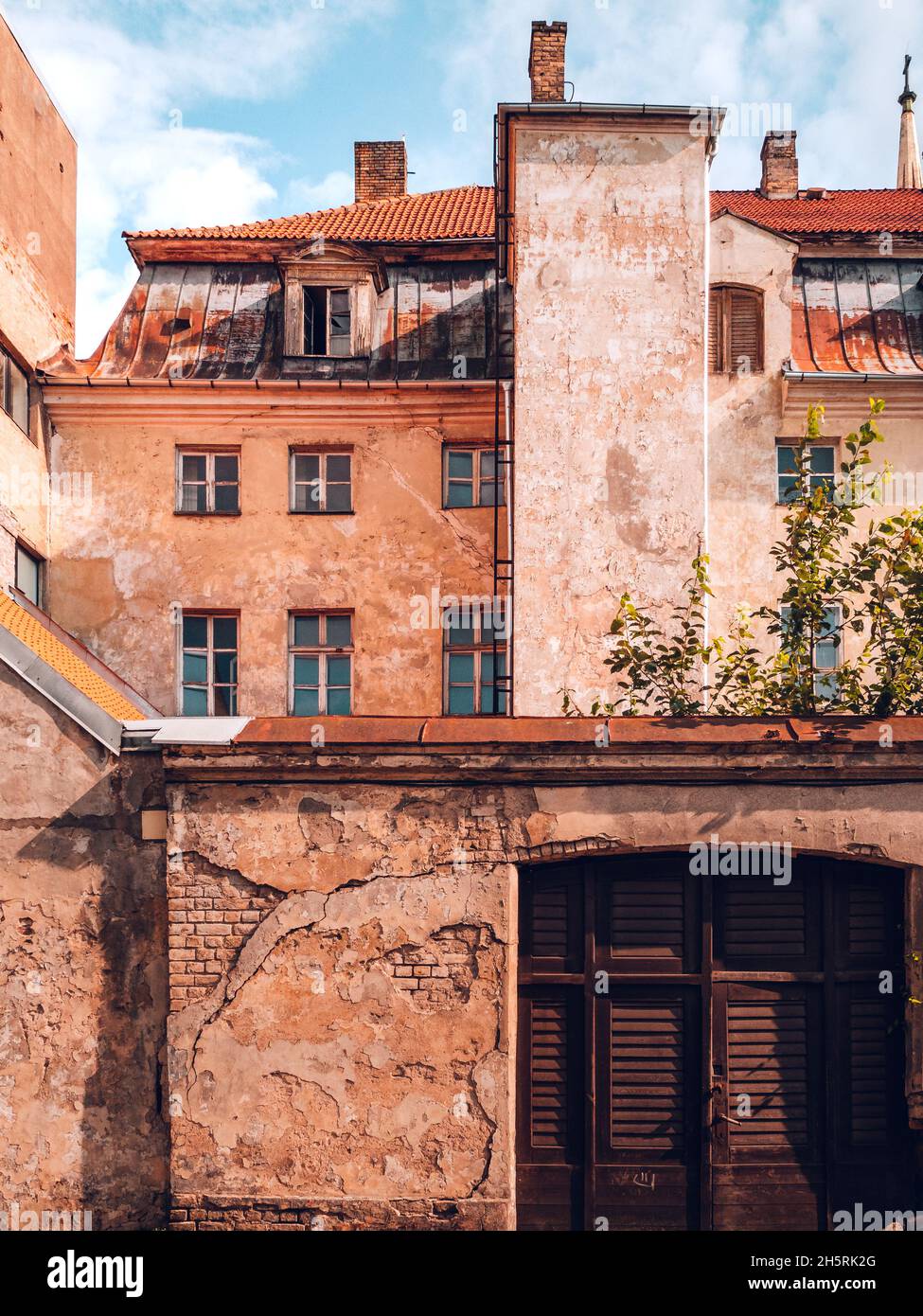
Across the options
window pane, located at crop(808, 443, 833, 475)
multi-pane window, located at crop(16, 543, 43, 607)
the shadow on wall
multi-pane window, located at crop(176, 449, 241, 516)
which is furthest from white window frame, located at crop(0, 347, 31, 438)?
window pane, located at crop(808, 443, 833, 475)

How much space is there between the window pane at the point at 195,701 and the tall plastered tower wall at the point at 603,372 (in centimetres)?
441

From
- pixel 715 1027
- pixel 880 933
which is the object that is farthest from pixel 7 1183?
pixel 880 933

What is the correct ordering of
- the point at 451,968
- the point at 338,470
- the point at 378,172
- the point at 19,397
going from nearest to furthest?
the point at 451,968, the point at 19,397, the point at 338,470, the point at 378,172

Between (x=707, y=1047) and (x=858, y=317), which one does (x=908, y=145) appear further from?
(x=707, y=1047)

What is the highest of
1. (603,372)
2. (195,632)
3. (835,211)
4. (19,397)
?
(835,211)

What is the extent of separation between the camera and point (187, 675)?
17.7 m

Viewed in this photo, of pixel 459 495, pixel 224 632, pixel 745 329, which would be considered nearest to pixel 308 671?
pixel 224 632

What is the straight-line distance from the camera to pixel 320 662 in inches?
701

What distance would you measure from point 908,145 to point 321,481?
2197cm

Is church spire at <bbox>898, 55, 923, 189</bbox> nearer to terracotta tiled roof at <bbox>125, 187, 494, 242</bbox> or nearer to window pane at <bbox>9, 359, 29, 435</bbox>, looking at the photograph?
terracotta tiled roof at <bbox>125, 187, 494, 242</bbox>

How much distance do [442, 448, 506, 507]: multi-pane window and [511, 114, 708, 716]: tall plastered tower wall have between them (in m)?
1.47

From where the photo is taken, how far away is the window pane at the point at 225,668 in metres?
17.7

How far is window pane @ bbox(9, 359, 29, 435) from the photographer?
1684 cm
